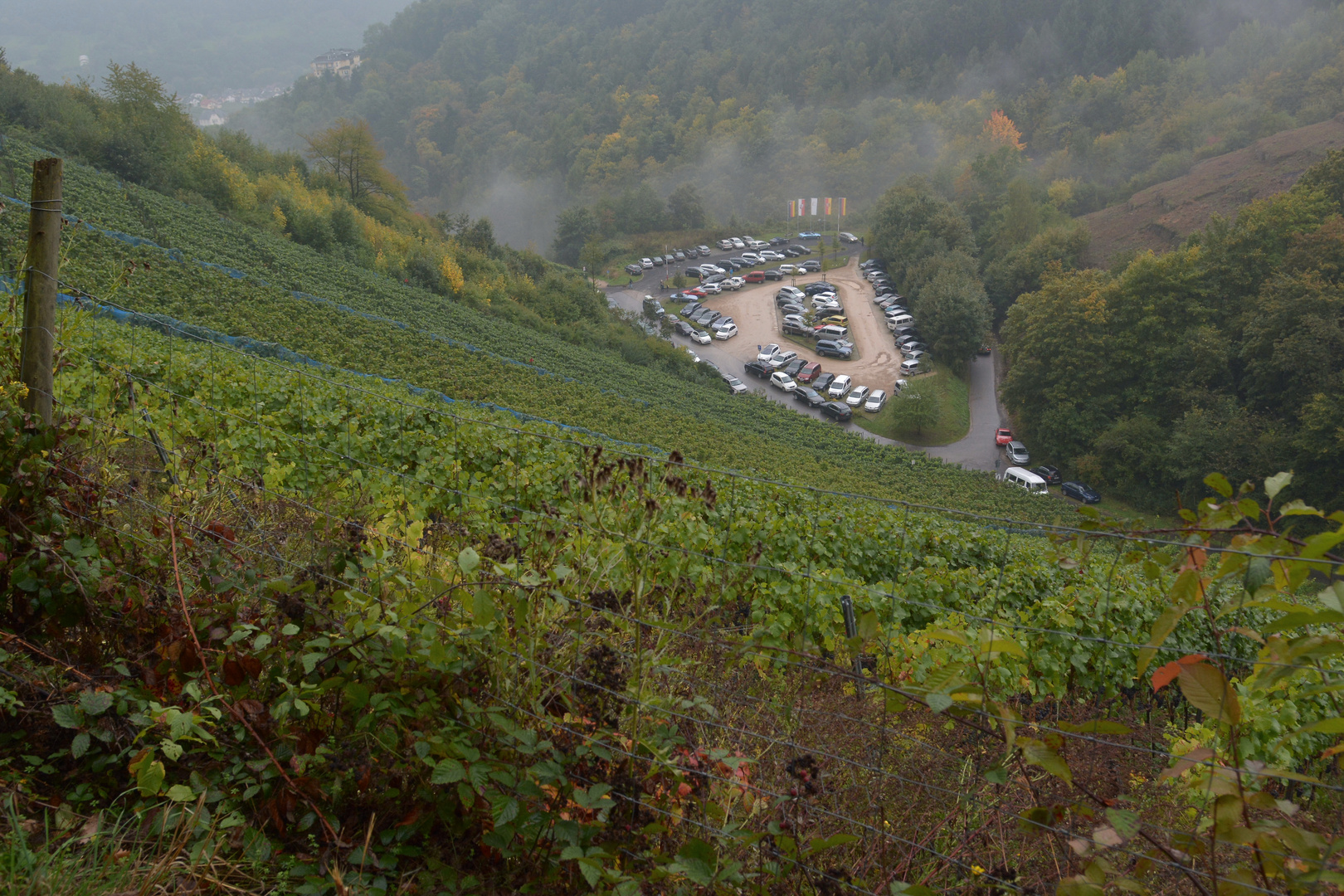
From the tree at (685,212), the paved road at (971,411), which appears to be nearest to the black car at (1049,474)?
the paved road at (971,411)

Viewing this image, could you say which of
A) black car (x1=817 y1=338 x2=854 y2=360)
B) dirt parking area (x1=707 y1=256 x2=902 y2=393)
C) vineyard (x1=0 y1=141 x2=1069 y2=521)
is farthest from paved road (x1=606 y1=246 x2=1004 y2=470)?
black car (x1=817 y1=338 x2=854 y2=360)

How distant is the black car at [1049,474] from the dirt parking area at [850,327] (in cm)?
993

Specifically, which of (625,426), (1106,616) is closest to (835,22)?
(625,426)

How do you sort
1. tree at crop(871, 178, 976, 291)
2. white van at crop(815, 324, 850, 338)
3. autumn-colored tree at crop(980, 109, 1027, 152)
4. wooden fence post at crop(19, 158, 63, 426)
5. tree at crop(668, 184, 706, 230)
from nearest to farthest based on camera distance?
wooden fence post at crop(19, 158, 63, 426)
white van at crop(815, 324, 850, 338)
tree at crop(871, 178, 976, 291)
tree at crop(668, 184, 706, 230)
autumn-colored tree at crop(980, 109, 1027, 152)

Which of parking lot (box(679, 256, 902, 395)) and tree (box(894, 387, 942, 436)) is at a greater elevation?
parking lot (box(679, 256, 902, 395))

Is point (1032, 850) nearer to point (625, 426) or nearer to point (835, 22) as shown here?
point (625, 426)

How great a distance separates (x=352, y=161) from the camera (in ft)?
174

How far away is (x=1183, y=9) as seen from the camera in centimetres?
9931

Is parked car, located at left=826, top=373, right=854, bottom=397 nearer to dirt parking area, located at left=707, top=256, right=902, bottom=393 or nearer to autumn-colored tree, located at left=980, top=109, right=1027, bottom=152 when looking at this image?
dirt parking area, located at left=707, top=256, right=902, bottom=393

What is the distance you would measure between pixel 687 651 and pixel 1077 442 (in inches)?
1644

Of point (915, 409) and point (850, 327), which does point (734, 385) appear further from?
point (850, 327)

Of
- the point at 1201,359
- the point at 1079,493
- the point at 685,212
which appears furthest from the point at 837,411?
the point at 685,212

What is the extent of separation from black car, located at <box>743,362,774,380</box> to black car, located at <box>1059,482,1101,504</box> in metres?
17.4

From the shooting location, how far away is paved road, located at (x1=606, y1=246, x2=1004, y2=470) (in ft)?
125
